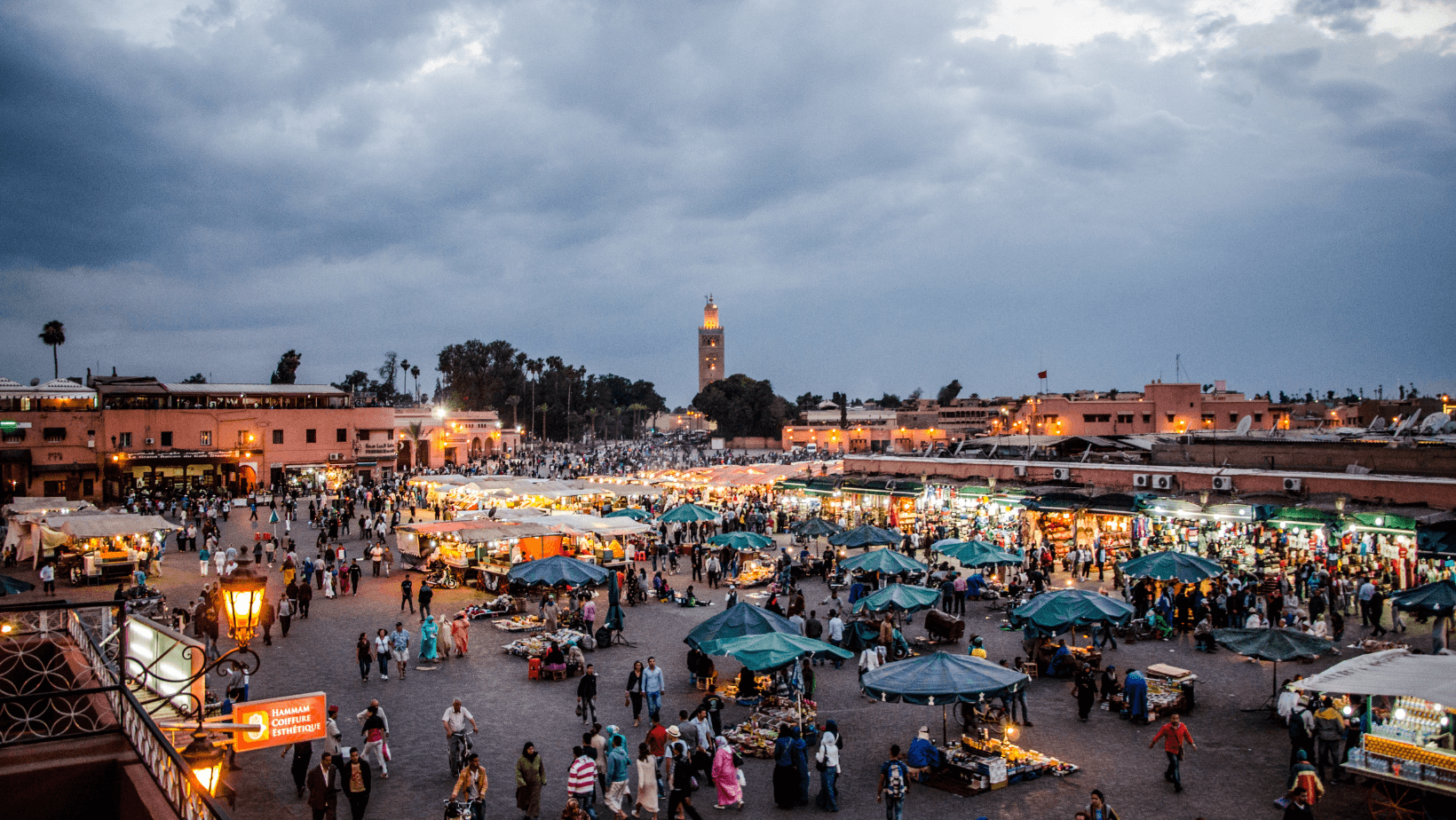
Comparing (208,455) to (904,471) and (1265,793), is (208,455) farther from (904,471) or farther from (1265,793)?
(1265,793)

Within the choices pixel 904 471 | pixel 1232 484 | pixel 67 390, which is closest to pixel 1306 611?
pixel 1232 484

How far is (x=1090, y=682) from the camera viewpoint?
13625mm

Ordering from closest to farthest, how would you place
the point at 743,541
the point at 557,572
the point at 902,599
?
the point at 902,599 → the point at 557,572 → the point at 743,541

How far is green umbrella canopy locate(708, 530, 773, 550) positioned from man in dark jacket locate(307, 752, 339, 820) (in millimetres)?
15603

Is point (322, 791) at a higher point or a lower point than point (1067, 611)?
lower

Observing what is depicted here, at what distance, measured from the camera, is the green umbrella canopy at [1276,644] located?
42.4 ft

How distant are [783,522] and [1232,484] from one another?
1767 centimetres

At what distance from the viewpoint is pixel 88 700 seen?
18.3 ft

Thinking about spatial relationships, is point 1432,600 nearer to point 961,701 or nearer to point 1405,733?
point 1405,733

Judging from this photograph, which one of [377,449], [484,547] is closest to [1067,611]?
[484,547]

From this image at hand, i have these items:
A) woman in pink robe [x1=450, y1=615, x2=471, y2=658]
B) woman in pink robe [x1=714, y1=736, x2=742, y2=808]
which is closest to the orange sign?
woman in pink robe [x1=714, y1=736, x2=742, y2=808]

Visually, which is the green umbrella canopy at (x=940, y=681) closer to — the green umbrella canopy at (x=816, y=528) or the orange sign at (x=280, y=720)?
the orange sign at (x=280, y=720)

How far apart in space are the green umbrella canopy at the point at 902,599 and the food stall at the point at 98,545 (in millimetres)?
20373

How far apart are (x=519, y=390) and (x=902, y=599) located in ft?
326
